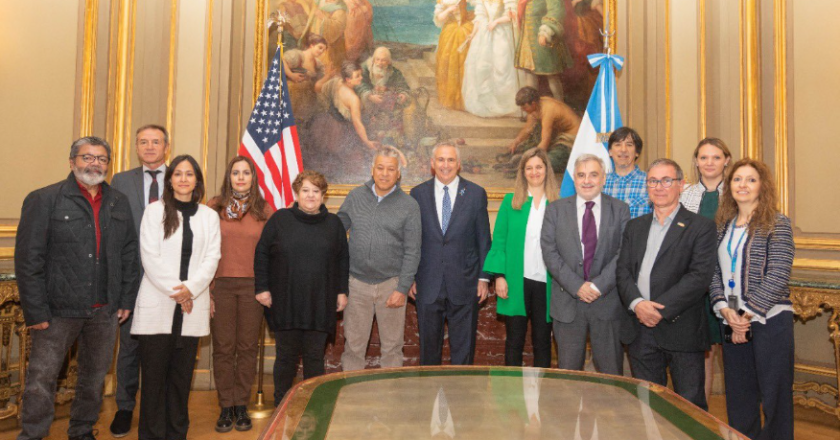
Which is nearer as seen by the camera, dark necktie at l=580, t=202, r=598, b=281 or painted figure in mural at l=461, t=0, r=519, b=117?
dark necktie at l=580, t=202, r=598, b=281

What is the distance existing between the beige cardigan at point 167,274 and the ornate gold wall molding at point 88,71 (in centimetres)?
179

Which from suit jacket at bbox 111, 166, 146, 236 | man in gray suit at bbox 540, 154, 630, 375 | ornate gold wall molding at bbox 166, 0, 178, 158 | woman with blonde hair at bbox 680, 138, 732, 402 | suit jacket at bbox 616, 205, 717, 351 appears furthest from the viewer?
ornate gold wall molding at bbox 166, 0, 178, 158

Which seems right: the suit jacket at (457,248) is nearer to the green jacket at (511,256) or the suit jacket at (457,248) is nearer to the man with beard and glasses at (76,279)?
the green jacket at (511,256)

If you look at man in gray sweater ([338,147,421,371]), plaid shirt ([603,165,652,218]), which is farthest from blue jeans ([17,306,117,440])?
plaid shirt ([603,165,652,218])

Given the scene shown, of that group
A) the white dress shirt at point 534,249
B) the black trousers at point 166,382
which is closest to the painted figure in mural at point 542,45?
the white dress shirt at point 534,249

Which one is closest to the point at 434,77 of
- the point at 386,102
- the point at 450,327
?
the point at 386,102

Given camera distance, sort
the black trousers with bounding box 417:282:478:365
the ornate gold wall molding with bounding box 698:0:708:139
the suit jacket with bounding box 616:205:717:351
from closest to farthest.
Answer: the suit jacket with bounding box 616:205:717:351, the black trousers with bounding box 417:282:478:365, the ornate gold wall molding with bounding box 698:0:708:139

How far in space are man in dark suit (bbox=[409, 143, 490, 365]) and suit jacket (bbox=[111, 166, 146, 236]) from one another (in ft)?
5.76

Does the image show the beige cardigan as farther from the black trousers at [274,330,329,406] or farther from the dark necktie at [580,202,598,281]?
the dark necktie at [580,202,598,281]

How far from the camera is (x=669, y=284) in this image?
300 cm

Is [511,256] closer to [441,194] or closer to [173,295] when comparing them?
[441,194]

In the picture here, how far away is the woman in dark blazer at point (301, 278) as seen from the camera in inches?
139

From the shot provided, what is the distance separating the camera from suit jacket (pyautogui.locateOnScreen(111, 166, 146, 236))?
12.1ft

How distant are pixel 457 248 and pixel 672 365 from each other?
1.41 m
